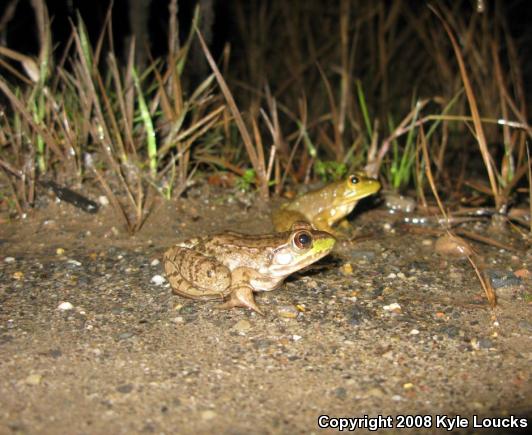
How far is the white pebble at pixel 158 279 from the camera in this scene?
3492 millimetres

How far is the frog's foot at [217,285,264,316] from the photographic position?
10.4 ft

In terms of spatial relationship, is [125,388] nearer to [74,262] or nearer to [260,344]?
[260,344]

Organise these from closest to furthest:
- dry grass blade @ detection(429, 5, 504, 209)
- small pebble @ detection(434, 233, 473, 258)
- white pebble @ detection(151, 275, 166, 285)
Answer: white pebble @ detection(151, 275, 166, 285) → dry grass blade @ detection(429, 5, 504, 209) → small pebble @ detection(434, 233, 473, 258)

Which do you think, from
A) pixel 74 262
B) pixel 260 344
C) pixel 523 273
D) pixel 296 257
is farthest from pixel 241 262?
pixel 523 273

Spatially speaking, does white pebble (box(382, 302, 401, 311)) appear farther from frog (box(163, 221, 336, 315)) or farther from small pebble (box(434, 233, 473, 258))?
small pebble (box(434, 233, 473, 258))

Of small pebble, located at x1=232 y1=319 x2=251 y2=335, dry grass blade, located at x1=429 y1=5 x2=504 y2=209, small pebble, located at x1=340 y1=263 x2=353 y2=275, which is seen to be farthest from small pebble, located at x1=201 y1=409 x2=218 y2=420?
dry grass blade, located at x1=429 y1=5 x2=504 y2=209

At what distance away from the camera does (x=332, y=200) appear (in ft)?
14.3

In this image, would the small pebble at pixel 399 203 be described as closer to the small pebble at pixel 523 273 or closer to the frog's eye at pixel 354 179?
the frog's eye at pixel 354 179

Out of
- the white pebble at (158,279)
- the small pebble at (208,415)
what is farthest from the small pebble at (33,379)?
the white pebble at (158,279)

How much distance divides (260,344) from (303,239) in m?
0.61

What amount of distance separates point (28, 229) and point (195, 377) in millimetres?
2093

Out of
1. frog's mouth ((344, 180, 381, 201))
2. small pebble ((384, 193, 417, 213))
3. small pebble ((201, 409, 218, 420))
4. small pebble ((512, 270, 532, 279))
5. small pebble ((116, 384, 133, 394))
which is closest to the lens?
small pebble ((201, 409, 218, 420))

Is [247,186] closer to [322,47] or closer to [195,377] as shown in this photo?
[195,377]

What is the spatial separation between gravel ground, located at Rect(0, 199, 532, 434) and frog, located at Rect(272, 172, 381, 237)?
356mm
